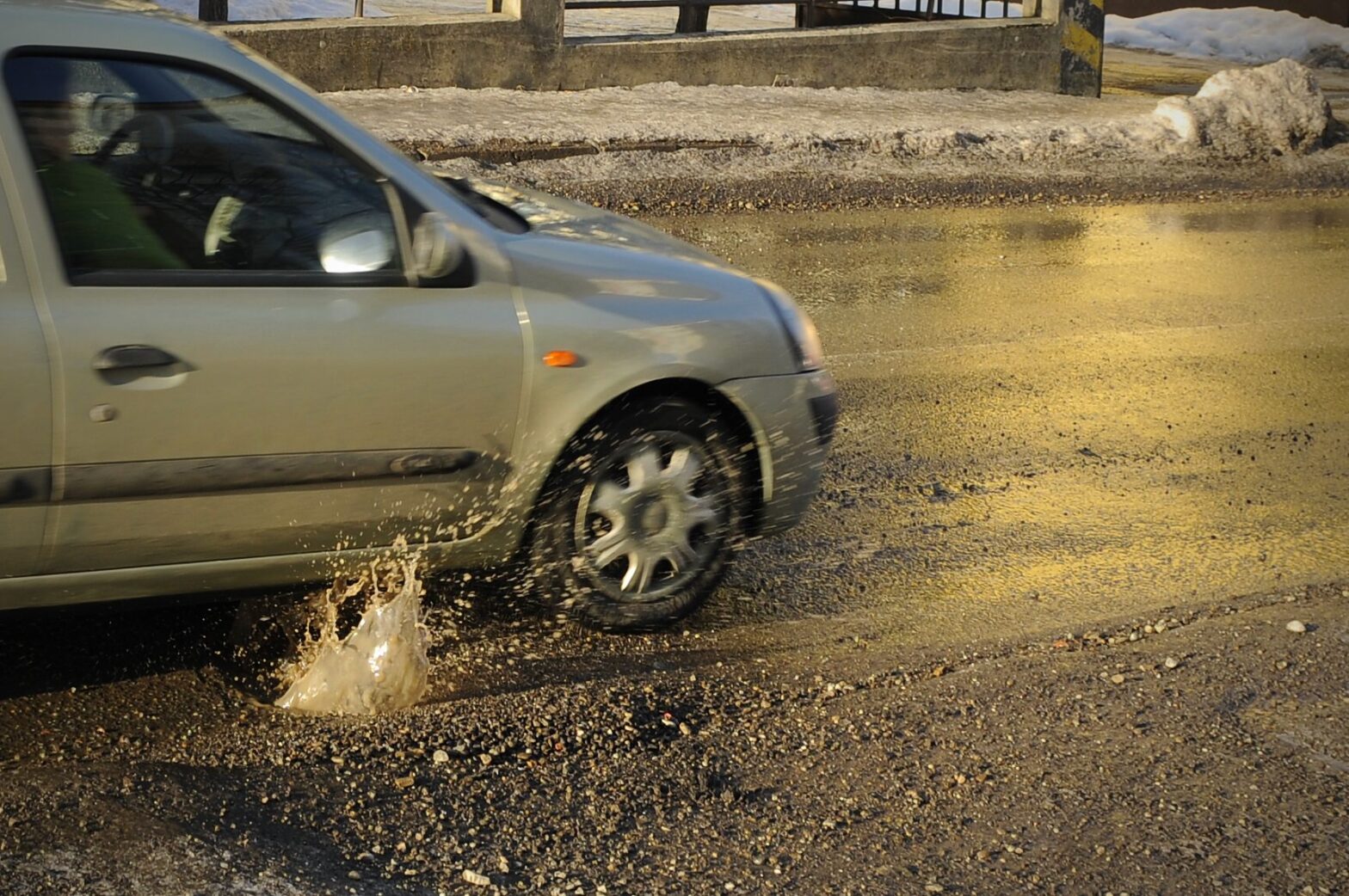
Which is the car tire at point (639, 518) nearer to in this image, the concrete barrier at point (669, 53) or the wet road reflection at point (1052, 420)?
the wet road reflection at point (1052, 420)

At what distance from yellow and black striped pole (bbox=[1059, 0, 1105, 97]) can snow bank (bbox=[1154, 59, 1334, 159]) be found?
2052 mm

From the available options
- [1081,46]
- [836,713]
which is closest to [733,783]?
[836,713]

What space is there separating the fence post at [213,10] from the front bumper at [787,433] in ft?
37.9

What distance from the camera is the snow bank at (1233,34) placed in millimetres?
24000

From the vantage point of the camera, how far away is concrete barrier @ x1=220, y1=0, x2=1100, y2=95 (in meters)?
14.6

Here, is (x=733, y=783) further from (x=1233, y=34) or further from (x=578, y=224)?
(x=1233, y=34)

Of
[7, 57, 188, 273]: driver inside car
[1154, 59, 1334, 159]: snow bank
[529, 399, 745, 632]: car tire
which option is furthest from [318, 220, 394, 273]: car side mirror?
[1154, 59, 1334, 159]: snow bank

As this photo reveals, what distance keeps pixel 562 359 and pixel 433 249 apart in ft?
1.45

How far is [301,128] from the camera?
4203mm

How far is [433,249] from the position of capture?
13.8 ft

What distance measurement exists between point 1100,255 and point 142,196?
763 cm

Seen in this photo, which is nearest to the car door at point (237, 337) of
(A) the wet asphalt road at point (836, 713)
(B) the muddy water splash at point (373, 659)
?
(B) the muddy water splash at point (373, 659)

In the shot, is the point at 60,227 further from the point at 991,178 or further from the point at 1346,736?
the point at 991,178

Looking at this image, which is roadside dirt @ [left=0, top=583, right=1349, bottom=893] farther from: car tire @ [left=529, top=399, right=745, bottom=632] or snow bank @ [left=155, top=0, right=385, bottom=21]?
snow bank @ [left=155, top=0, right=385, bottom=21]
